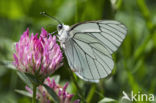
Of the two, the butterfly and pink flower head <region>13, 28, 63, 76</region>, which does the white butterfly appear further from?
pink flower head <region>13, 28, 63, 76</region>

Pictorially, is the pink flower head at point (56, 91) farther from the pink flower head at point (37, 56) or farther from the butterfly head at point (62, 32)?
the butterfly head at point (62, 32)


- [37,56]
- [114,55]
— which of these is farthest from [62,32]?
[114,55]

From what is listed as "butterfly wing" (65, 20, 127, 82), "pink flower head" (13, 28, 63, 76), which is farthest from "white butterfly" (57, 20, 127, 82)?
"pink flower head" (13, 28, 63, 76)

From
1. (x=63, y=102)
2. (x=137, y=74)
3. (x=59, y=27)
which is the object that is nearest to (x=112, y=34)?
(x=59, y=27)

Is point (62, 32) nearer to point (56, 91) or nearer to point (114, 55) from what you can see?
point (56, 91)

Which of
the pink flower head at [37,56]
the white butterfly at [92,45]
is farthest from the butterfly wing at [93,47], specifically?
the pink flower head at [37,56]

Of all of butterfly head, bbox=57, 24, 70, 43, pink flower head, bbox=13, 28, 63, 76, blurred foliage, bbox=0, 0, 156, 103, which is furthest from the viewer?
blurred foliage, bbox=0, 0, 156, 103
